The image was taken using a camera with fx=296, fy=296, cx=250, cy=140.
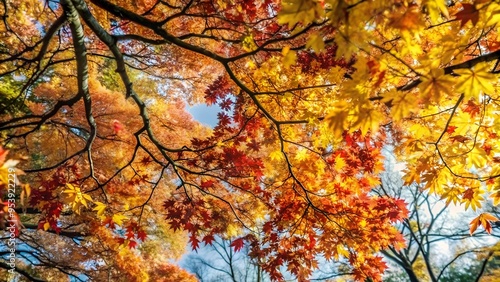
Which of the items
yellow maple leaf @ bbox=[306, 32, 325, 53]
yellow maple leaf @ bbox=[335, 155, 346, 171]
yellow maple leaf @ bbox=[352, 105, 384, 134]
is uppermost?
yellow maple leaf @ bbox=[335, 155, 346, 171]

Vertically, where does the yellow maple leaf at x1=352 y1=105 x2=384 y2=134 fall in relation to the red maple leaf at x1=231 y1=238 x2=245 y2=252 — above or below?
below

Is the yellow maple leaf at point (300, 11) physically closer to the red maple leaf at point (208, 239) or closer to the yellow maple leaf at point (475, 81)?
the yellow maple leaf at point (475, 81)

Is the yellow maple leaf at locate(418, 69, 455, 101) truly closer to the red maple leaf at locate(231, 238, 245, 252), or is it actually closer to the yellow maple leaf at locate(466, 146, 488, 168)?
the yellow maple leaf at locate(466, 146, 488, 168)

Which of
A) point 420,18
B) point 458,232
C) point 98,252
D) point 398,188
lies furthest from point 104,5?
point 458,232

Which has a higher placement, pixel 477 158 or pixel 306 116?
pixel 306 116

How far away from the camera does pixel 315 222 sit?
126 inches

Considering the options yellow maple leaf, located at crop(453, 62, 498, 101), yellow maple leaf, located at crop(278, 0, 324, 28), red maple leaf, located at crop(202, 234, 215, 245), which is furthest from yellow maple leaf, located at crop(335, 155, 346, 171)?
yellow maple leaf, located at crop(278, 0, 324, 28)

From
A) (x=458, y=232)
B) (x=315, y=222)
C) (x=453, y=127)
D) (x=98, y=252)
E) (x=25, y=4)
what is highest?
(x=25, y=4)

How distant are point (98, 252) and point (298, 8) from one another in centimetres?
725

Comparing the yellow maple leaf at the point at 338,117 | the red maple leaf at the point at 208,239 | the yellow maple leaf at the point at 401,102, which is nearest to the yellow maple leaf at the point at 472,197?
the yellow maple leaf at the point at 401,102

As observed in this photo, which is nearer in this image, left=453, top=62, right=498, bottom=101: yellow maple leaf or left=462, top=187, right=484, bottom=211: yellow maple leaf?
left=453, top=62, right=498, bottom=101: yellow maple leaf

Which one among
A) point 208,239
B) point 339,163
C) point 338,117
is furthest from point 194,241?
point 338,117

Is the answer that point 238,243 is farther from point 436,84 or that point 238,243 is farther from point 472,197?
point 436,84

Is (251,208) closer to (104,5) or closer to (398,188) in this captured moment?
(104,5)
